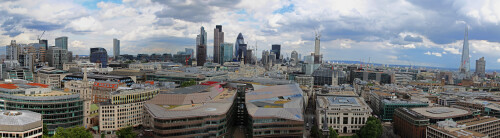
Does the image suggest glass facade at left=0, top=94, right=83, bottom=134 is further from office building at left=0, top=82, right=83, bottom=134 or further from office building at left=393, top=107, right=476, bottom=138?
office building at left=393, top=107, right=476, bottom=138

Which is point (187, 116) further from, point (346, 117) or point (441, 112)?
point (441, 112)

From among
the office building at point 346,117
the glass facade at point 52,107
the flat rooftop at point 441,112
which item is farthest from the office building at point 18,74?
the flat rooftop at point 441,112

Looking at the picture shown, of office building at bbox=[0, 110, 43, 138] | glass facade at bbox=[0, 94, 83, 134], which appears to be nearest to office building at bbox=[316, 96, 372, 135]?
glass facade at bbox=[0, 94, 83, 134]

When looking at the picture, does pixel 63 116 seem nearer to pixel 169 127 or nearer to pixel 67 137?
pixel 67 137

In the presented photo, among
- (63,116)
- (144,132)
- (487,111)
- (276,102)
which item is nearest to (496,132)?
(487,111)

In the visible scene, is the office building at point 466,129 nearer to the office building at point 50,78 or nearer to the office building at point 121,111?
the office building at point 121,111

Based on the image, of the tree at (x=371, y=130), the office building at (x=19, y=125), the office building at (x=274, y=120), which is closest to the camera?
the office building at (x=19, y=125)
